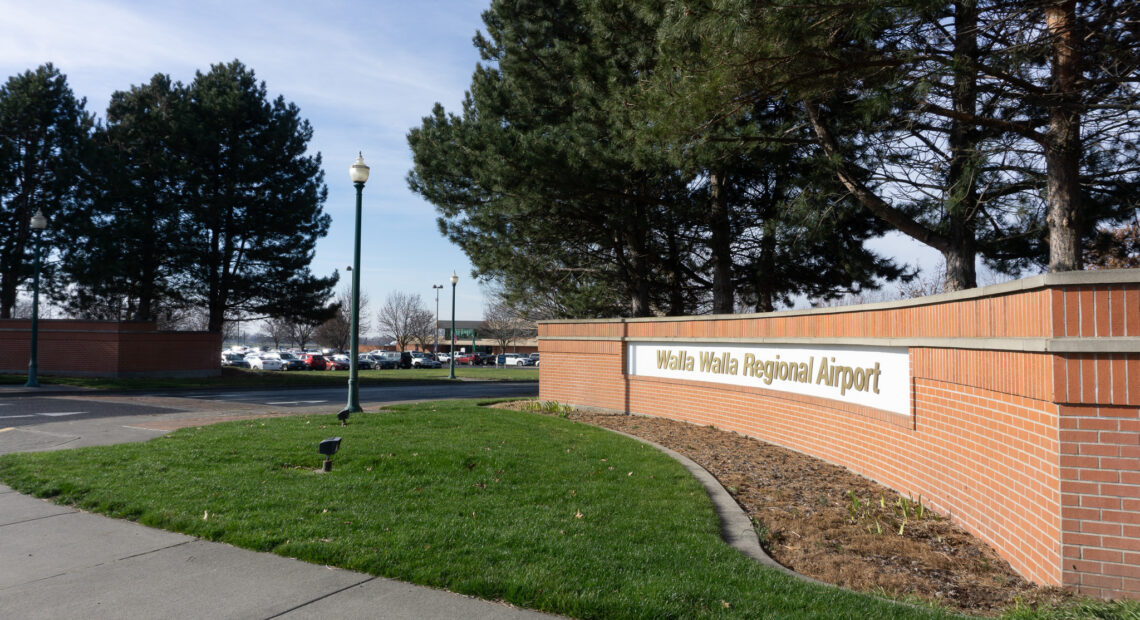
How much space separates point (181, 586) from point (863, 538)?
16.2 ft

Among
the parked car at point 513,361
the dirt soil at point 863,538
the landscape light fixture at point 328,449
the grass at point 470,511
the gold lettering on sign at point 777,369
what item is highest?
the gold lettering on sign at point 777,369

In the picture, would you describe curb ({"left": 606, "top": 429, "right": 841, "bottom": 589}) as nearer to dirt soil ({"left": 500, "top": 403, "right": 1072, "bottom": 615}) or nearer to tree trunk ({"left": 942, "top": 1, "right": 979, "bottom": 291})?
dirt soil ({"left": 500, "top": 403, "right": 1072, "bottom": 615})

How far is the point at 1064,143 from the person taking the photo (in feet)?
30.9

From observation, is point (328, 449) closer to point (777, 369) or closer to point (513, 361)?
point (777, 369)

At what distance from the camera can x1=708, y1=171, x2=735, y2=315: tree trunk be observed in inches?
648

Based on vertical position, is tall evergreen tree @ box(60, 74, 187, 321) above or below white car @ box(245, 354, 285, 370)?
above

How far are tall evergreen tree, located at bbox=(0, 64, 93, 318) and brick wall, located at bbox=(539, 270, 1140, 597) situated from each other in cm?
3508

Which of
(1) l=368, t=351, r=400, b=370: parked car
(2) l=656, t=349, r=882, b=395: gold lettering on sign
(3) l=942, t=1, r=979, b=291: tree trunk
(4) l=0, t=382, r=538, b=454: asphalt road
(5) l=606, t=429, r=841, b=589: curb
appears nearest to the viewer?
(5) l=606, t=429, r=841, b=589: curb

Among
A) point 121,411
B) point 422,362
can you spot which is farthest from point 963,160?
point 422,362

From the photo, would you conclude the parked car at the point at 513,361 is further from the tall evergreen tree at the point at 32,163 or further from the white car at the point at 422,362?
the tall evergreen tree at the point at 32,163

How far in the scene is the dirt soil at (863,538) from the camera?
15.7 feet

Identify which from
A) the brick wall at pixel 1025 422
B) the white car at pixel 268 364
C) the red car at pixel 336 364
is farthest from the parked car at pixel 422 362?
the brick wall at pixel 1025 422

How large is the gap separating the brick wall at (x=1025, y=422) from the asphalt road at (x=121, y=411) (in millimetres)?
10758

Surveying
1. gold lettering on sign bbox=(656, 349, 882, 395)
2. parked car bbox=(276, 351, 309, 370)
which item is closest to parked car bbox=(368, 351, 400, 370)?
parked car bbox=(276, 351, 309, 370)
